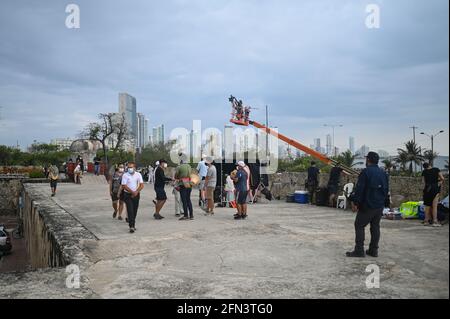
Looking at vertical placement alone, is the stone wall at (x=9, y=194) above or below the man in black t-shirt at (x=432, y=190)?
below

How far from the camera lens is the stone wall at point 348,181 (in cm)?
1105

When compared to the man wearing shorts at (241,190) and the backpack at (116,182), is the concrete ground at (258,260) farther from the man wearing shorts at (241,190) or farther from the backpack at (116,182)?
the backpack at (116,182)

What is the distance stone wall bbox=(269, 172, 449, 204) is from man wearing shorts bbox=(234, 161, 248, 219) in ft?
15.3

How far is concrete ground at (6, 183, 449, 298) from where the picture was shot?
4.23 m

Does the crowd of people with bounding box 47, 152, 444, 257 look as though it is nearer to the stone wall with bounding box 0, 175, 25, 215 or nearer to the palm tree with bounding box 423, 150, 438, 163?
the palm tree with bounding box 423, 150, 438, 163

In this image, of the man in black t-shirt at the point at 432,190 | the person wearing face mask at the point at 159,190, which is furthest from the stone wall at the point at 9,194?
the man in black t-shirt at the point at 432,190

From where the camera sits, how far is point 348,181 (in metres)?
13.1

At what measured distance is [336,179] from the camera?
13.0 m

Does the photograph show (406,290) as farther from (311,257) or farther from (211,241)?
(211,241)

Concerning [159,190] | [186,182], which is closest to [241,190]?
[186,182]

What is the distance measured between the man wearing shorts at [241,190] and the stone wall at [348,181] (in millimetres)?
4663

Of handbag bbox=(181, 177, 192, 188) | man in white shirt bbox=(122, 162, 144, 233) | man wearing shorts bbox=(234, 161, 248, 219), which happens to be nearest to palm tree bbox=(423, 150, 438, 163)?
man wearing shorts bbox=(234, 161, 248, 219)

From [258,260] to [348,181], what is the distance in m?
8.24

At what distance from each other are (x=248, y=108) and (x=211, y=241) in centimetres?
1187
